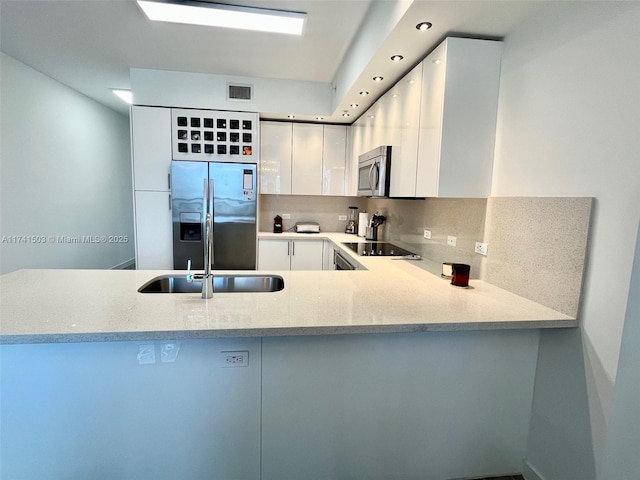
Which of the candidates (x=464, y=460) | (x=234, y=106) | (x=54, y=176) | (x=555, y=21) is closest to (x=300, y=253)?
(x=234, y=106)

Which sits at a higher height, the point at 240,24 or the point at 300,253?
the point at 240,24

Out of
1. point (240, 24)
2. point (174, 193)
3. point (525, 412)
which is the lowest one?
point (525, 412)

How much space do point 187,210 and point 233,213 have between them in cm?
48

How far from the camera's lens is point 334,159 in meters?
4.06

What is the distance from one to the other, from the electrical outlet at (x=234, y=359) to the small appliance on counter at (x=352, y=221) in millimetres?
3117

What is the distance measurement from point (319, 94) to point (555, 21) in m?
2.53

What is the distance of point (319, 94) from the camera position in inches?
144

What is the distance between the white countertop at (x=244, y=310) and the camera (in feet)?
3.68

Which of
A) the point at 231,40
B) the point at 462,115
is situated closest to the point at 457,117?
the point at 462,115

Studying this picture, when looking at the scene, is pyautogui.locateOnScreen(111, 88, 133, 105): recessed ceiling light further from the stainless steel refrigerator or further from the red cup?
the red cup

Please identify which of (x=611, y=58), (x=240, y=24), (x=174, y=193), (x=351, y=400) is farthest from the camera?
(x=174, y=193)

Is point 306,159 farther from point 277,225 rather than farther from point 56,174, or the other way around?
point 56,174

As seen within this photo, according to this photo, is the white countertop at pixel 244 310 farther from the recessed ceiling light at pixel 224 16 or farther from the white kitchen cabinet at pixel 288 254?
the white kitchen cabinet at pixel 288 254

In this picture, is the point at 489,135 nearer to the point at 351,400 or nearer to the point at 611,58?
the point at 611,58
